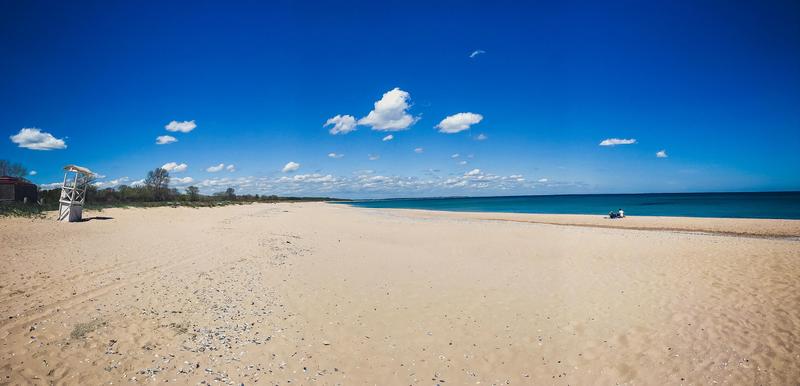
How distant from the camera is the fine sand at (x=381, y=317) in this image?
564 centimetres

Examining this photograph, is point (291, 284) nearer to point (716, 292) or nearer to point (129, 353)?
point (129, 353)

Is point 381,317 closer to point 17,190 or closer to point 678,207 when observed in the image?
point 17,190

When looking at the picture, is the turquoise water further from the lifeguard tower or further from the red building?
the red building

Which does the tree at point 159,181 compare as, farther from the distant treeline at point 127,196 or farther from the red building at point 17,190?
the red building at point 17,190

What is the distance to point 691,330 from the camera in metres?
7.61

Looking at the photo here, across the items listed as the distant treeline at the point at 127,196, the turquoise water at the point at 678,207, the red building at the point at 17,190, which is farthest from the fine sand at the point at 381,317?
the turquoise water at the point at 678,207

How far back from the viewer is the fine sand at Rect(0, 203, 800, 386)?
564 centimetres

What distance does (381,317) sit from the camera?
315 inches

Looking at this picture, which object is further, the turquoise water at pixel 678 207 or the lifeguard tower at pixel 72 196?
the turquoise water at pixel 678 207

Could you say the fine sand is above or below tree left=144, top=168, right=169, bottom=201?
below

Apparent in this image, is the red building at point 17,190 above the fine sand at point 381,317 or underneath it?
above

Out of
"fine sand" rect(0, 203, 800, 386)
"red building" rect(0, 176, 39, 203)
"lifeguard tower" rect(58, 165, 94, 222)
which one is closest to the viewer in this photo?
"fine sand" rect(0, 203, 800, 386)

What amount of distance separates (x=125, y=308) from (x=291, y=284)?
12.8ft

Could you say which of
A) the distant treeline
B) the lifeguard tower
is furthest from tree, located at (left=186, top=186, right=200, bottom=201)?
the lifeguard tower
